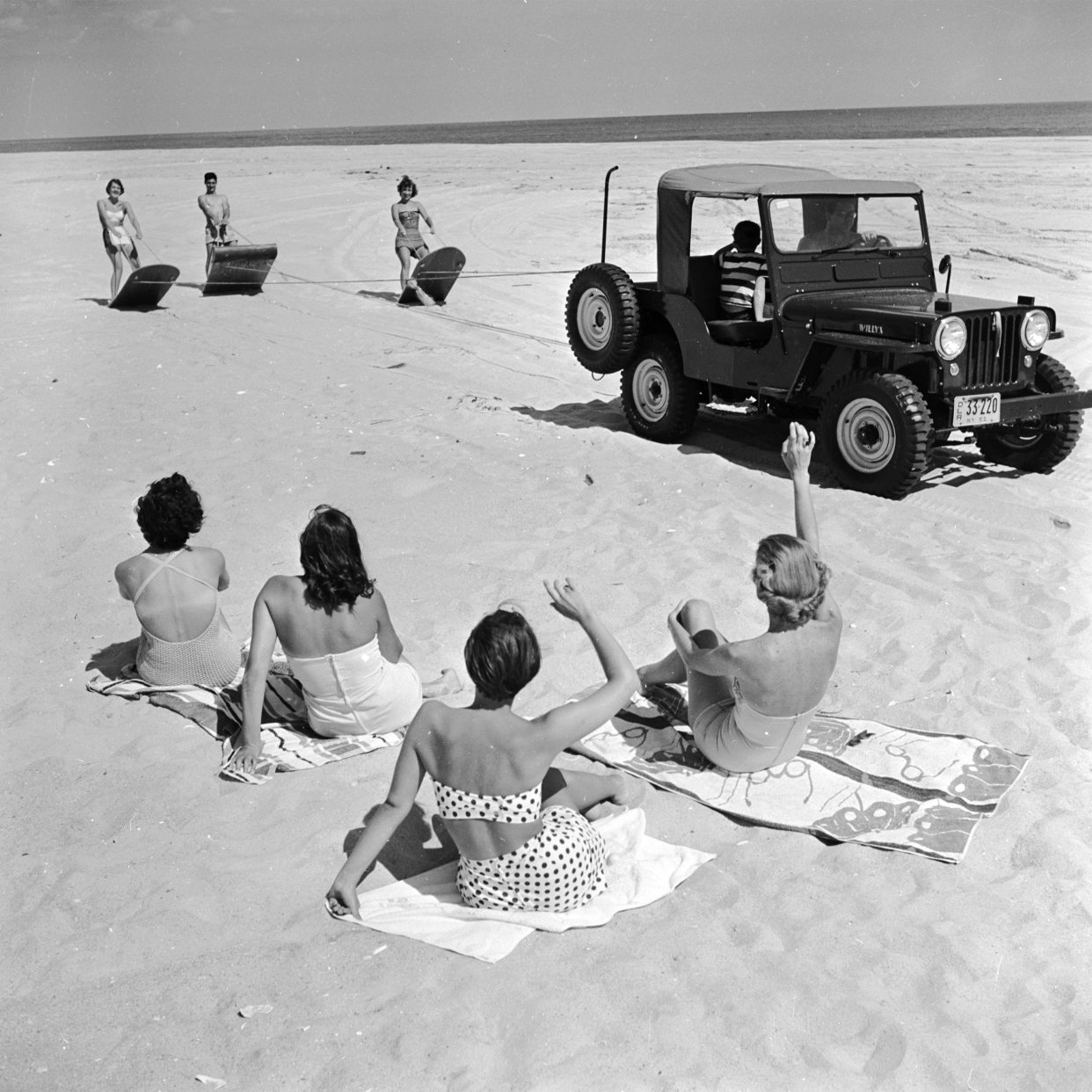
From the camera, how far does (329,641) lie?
14.5 feet

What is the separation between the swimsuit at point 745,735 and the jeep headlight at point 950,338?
11.3ft

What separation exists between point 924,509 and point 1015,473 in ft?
3.88

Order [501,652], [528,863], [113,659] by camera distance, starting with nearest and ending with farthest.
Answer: [501,652] → [528,863] → [113,659]

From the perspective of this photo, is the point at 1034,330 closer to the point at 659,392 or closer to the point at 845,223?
the point at 845,223

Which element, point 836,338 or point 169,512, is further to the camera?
point 836,338

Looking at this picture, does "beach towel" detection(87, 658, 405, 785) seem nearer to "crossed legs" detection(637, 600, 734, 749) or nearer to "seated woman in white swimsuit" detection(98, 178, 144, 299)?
"crossed legs" detection(637, 600, 734, 749)

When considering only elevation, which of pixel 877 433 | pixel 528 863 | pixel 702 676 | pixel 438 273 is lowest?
pixel 528 863

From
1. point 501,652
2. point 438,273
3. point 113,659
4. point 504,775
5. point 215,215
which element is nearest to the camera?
point 501,652

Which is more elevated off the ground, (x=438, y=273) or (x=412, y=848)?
(x=438, y=273)

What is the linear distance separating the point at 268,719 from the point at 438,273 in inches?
384

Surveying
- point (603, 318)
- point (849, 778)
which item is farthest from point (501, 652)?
point (603, 318)

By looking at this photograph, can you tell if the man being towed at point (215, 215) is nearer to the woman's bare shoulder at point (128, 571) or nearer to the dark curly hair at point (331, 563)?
the woman's bare shoulder at point (128, 571)

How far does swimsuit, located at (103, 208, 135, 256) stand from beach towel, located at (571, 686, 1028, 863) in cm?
1100

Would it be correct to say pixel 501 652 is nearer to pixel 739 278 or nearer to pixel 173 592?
pixel 173 592
